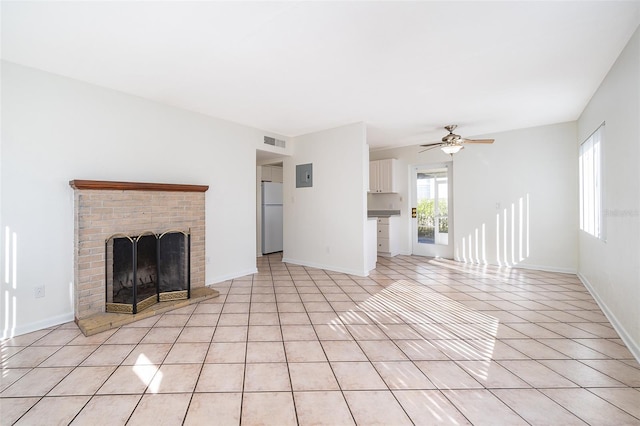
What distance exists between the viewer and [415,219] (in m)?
6.60

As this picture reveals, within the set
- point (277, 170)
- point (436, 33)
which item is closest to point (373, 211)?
point (277, 170)

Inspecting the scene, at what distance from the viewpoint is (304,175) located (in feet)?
17.5

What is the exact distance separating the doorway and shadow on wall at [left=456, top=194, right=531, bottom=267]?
1.59 ft

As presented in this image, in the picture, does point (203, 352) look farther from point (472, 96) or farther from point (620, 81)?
point (620, 81)

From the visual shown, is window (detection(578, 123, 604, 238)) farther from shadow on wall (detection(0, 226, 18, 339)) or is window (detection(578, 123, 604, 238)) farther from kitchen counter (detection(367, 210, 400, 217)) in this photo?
shadow on wall (detection(0, 226, 18, 339))

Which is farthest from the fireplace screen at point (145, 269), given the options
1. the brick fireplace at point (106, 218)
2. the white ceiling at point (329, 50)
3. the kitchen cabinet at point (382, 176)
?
the kitchen cabinet at point (382, 176)

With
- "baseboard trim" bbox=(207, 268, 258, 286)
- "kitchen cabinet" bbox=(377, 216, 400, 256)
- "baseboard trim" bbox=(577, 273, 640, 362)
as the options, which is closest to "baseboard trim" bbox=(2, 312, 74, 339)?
"baseboard trim" bbox=(207, 268, 258, 286)

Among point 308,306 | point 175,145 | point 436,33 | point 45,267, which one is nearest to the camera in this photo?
point 436,33

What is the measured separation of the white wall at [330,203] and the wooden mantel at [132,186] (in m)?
2.04

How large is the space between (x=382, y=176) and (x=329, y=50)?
4549 millimetres

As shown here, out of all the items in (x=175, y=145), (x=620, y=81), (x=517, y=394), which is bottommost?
(x=517, y=394)

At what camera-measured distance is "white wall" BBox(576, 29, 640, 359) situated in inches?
87.4

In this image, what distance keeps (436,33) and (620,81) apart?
6.14ft

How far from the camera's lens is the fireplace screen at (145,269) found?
298cm
